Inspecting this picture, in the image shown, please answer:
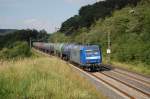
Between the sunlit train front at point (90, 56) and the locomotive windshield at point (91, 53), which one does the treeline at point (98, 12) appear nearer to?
the sunlit train front at point (90, 56)

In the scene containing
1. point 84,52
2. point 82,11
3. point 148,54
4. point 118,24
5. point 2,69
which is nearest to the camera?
point 2,69

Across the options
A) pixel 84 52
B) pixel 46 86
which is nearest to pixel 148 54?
pixel 84 52

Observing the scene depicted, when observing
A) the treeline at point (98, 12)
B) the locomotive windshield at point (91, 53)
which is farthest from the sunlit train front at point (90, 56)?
the treeline at point (98, 12)

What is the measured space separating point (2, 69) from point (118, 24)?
1928 inches

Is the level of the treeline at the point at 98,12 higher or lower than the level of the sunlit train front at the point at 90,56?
higher

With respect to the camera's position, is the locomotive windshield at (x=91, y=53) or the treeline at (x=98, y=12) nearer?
the locomotive windshield at (x=91, y=53)

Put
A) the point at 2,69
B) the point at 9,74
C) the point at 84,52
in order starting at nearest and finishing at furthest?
1. the point at 9,74
2. the point at 2,69
3. the point at 84,52

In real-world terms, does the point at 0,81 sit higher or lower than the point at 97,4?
lower

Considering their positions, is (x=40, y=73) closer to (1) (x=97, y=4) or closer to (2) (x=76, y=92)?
(2) (x=76, y=92)

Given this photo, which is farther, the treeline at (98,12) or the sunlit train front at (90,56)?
the treeline at (98,12)

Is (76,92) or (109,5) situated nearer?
(76,92)

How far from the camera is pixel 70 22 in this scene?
5851 inches

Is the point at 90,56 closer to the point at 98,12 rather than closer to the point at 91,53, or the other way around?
the point at 91,53

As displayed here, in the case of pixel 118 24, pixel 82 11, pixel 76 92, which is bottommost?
pixel 76 92
